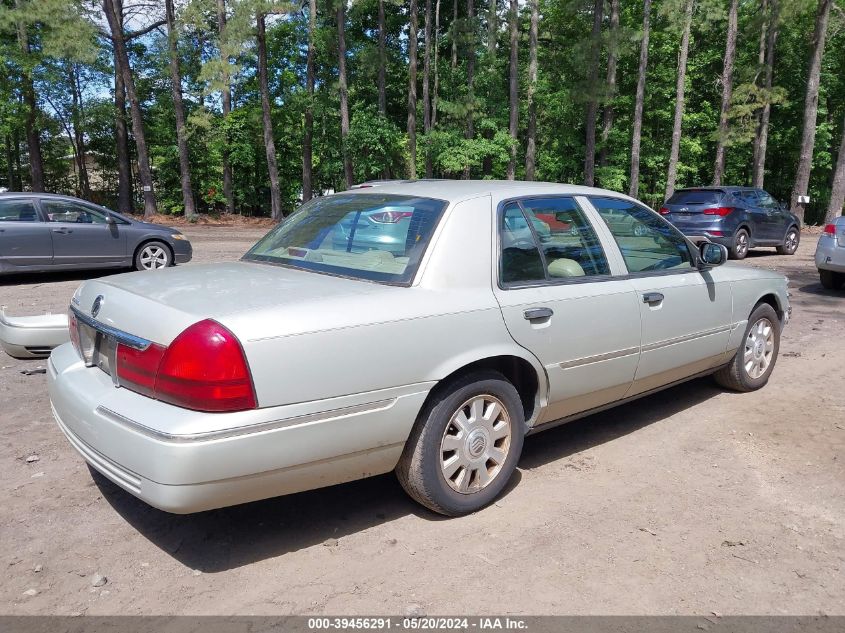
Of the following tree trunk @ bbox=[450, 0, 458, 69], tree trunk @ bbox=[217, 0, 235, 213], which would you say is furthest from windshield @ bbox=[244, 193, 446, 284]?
tree trunk @ bbox=[450, 0, 458, 69]

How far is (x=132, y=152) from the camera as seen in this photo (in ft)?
132

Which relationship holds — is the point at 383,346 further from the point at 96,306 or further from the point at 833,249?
the point at 833,249

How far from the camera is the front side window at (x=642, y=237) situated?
432 cm

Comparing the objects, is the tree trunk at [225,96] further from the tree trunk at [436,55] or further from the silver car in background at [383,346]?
the silver car in background at [383,346]

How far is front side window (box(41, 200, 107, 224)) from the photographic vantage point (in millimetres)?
11031

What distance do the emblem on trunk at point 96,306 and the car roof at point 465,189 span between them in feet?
5.35

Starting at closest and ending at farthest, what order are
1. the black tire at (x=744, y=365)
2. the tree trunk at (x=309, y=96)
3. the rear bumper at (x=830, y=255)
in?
the black tire at (x=744, y=365) < the rear bumper at (x=830, y=255) < the tree trunk at (x=309, y=96)

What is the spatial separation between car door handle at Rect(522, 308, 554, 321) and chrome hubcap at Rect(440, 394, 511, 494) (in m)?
0.47

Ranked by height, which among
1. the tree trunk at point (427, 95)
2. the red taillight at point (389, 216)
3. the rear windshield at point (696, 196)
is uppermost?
the tree trunk at point (427, 95)

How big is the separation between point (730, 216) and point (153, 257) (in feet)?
40.1

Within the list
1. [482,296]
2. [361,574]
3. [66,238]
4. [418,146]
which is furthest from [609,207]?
[418,146]

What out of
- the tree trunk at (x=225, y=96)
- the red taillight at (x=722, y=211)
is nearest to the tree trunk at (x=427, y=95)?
the tree trunk at (x=225, y=96)

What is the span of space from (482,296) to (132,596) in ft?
6.75

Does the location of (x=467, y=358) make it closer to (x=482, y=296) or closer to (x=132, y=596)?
(x=482, y=296)
